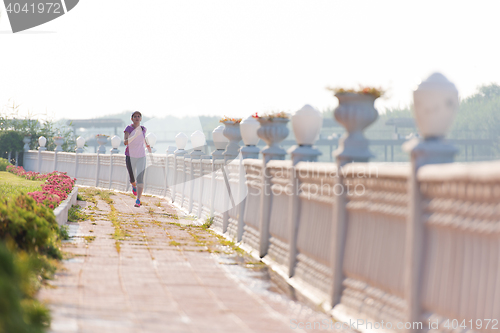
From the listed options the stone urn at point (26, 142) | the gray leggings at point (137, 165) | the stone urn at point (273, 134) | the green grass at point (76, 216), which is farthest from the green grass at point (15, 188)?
the stone urn at point (26, 142)

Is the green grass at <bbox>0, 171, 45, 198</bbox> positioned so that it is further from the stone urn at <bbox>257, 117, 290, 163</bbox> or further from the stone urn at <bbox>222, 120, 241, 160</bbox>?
the stone urn at <bbox>222, 120, 241, 160</bbox>

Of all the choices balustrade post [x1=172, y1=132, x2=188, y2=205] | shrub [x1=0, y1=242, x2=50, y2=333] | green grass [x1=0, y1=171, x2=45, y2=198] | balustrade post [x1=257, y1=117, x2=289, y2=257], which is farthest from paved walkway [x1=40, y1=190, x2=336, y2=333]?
balustrade post [x1=172, y1=132, x2=188, y2=205]

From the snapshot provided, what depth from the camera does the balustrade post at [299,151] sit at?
7195 millimetres

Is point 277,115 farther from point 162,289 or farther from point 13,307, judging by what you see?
point 13,307

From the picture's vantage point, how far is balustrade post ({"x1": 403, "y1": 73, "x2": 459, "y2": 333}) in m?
4.26

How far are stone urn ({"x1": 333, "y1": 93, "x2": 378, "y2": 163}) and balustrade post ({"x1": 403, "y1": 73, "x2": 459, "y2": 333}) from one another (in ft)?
4.44

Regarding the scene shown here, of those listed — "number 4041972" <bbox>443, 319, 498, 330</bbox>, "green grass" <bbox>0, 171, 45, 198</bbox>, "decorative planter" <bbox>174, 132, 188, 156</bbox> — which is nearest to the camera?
"number 4041972" <bbox>443, 319, 498, 330</bbox>

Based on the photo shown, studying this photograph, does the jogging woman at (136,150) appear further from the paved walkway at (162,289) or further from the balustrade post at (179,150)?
the paved walkway at (162,289)

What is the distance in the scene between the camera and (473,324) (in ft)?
11.9

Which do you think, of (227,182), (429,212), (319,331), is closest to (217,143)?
(227,182)

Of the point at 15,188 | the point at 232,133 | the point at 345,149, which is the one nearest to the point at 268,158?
→ the point at 345,149

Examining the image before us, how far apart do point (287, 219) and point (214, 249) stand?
A: 1888 mm

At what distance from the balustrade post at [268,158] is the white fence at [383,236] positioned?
17 mm

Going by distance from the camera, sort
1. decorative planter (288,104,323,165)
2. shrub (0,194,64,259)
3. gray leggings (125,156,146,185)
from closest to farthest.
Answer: shrub (0,194,64,259)
decorative planter (288,104,323,165)
gray leggings (125,156,146,185)
